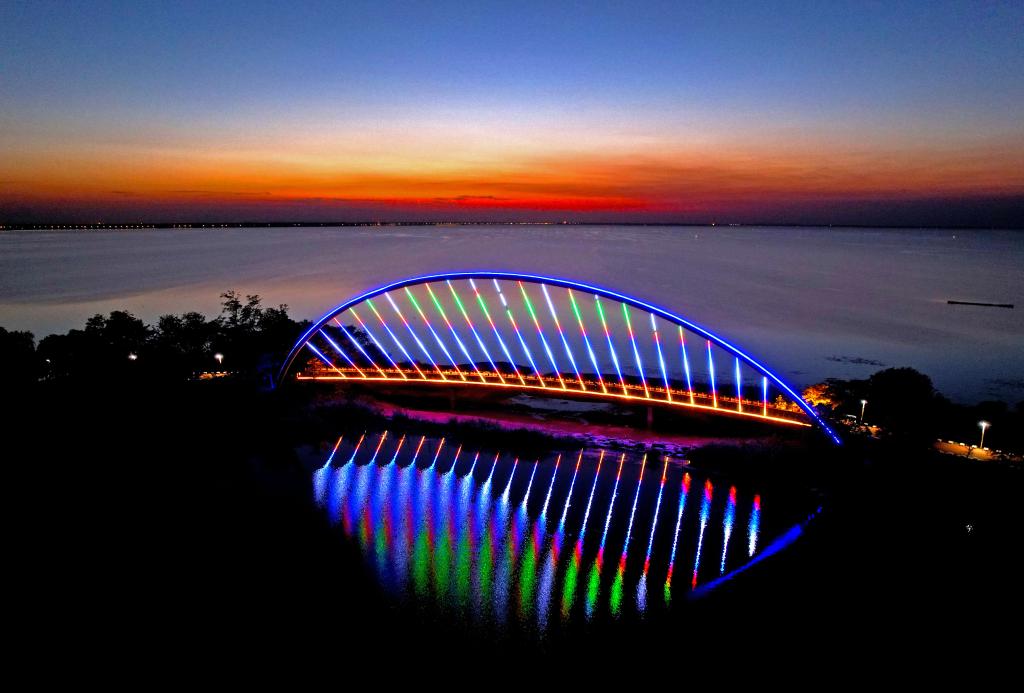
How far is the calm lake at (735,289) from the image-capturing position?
180ft

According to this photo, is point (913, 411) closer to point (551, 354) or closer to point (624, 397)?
point (624, 397)

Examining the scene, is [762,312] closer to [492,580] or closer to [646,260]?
[646,260]

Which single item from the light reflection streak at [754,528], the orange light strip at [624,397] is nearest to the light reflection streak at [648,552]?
the light reflection streak at [754,528]

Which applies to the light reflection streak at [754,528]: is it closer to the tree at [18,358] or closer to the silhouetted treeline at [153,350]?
the silhouetted treeline at [153,350]

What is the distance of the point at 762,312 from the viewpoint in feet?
246

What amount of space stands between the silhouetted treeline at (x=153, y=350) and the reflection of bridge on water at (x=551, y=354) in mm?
3273

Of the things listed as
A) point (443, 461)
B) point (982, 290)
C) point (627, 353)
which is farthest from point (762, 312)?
point (443, 461)

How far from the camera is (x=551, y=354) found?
163ft

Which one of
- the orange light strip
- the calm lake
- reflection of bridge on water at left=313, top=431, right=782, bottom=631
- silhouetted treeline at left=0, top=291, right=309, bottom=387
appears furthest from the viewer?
the calm lake

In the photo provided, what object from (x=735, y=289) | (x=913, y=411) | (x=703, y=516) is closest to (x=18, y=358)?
(x=703, y=516)

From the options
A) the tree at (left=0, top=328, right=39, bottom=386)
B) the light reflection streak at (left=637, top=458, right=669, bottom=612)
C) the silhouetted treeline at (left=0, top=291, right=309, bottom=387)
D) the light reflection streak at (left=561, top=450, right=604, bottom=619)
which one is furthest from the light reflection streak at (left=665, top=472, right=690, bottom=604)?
the tree at (left=0, top=328, right=39, bottom=386)

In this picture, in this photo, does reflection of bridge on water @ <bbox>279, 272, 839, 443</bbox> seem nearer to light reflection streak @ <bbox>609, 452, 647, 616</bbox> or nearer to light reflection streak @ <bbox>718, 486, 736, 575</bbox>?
light reflection streak @ <bbox>718, 486, 736, 575</bbox>

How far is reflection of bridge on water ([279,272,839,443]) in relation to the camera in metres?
29.8

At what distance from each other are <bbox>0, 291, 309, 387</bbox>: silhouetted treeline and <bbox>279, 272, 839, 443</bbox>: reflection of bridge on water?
3.27m
